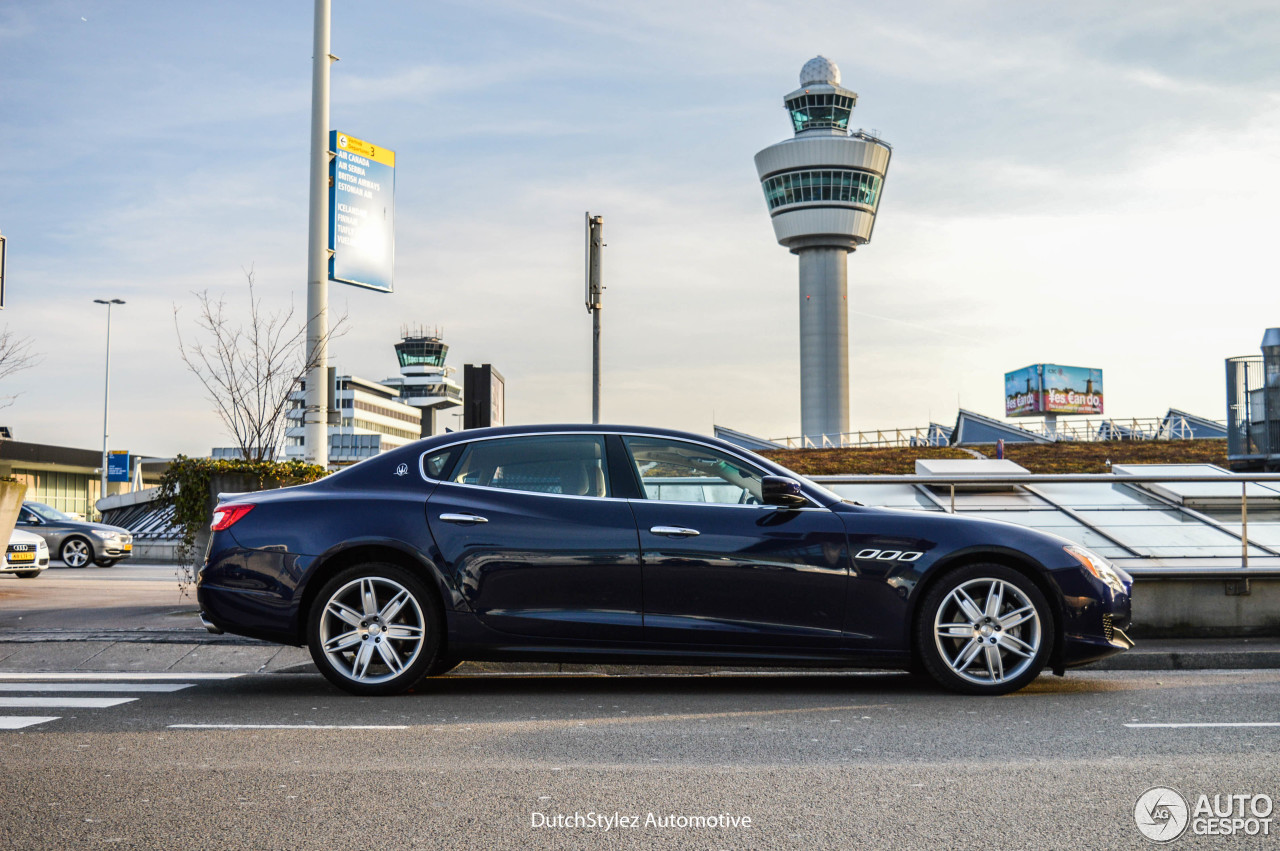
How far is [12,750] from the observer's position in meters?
5.29

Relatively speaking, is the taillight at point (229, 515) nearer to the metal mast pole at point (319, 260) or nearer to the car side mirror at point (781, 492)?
the car side mirror at point (781, 492)

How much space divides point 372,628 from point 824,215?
8383cm

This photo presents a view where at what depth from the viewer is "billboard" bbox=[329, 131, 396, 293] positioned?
13.0 metres

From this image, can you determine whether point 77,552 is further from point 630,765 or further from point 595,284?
point 630,765

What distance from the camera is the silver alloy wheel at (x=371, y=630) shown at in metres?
6.67

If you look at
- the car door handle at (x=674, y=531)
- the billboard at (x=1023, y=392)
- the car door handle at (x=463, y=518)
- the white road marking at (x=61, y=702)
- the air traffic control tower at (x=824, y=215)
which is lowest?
the white road marking at (x=61, y=702)

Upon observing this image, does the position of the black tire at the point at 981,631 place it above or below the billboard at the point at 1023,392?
below

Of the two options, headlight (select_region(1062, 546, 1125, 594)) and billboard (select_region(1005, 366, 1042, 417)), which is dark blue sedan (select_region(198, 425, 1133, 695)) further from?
billboard (select_region(1005, 366, 1042, 417))

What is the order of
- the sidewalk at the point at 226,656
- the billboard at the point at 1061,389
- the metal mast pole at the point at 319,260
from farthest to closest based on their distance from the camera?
1. the billboard at the point at 1061,389
2. the metal mast pole at the point at 319,260
3. the sidewalk at the point at 226,656

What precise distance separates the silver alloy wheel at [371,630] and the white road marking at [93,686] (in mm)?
1285

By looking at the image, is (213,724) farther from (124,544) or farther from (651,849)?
(124,544)

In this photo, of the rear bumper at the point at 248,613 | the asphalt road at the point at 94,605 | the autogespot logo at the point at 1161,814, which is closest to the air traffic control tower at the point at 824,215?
the asphalt road at the point at 94,605

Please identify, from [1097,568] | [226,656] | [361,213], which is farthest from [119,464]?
[1097,568]

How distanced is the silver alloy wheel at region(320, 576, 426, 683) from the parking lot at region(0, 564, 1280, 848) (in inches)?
8.0
